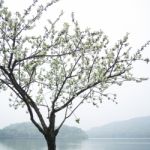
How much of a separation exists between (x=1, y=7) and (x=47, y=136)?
20.8ft

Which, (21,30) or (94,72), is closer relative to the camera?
(21,30)

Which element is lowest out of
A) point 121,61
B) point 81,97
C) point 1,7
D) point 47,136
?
point 47,136

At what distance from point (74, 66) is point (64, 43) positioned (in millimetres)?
1487

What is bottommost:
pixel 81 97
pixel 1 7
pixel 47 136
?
pixel 47 136

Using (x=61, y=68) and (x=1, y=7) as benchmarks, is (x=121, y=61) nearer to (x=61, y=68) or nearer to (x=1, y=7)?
(x=61, y=68)

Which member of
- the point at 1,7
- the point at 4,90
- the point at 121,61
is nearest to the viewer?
the point at 1,7

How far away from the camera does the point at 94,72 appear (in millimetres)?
17266

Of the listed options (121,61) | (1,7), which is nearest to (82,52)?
(121,61)

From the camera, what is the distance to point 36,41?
16312 millimetres

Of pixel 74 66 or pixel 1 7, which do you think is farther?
pixel 74 66

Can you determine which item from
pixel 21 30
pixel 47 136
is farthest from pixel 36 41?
pixel 47 136

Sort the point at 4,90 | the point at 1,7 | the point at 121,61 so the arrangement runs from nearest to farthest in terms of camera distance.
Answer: the point at 1,7 < the point at 121,61 < the point at 4,90

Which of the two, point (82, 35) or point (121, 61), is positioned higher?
point (82, 35)

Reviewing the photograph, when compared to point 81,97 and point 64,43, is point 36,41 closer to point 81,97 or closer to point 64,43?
point 64,43
